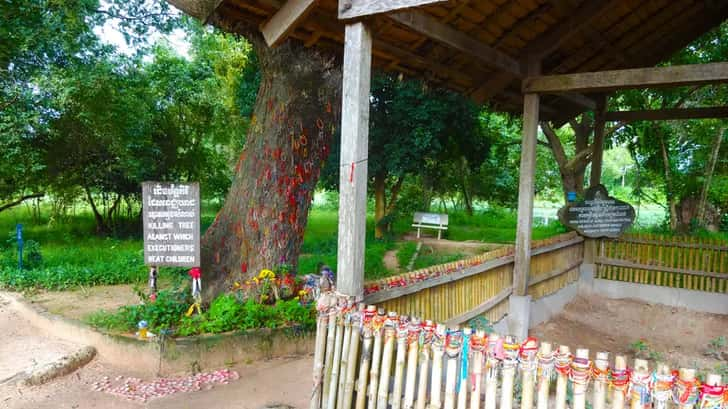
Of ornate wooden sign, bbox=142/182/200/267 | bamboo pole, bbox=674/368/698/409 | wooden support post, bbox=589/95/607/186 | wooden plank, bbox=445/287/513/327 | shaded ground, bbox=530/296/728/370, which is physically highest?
wooden support post, bbox=589/95/607/186

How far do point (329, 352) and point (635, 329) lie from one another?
21.5 ft

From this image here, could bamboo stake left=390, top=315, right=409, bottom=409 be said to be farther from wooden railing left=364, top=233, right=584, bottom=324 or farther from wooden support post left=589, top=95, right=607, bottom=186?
wooden support post left=589, top=95, right=607, bottom=186

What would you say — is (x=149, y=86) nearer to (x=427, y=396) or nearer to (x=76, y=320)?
(x=76, y=320)

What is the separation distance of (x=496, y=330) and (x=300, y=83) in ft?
14.2

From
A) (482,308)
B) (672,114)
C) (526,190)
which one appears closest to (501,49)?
(526,190)

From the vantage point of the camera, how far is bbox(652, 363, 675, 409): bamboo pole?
2094 millimetres

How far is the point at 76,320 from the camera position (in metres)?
5.30

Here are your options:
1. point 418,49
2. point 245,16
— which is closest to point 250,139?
point 245,16

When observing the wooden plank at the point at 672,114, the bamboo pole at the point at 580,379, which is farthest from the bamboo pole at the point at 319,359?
the wooden plank at the point at 672,114

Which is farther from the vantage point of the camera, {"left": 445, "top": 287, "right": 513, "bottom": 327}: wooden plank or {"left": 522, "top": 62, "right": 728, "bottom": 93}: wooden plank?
{"left": 445, "top": 287, "right": 513, "bottom": 327}: wooden plank

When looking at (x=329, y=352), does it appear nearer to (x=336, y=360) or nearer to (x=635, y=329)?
(x=336, y=360)

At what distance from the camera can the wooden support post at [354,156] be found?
3.34m

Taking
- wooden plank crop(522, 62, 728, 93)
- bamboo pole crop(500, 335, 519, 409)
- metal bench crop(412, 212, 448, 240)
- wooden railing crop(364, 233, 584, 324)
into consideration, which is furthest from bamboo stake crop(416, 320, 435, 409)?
metal bench crop(412, 212, 448, 240)

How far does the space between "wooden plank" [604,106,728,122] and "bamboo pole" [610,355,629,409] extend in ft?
23.6
